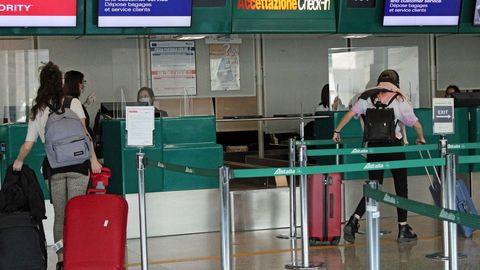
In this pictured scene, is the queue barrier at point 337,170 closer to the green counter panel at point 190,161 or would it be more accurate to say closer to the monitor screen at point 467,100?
the green counter panel at point 190,161

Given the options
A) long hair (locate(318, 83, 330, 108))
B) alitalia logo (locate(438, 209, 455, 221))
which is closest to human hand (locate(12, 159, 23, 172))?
alitalia logo (locate(438, 209, 455, 221))

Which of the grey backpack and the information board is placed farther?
the information board

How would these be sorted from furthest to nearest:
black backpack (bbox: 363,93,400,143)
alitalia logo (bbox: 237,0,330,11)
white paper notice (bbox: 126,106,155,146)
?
alitalia logo (bbox: 237,0,330,11), black backpack (bbox: 363,93,400,143), white paper notice (bbox: 126,106,155,146)

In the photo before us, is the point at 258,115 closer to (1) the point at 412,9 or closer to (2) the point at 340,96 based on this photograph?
(2) the point at 340,96

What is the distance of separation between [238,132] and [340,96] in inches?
67.6

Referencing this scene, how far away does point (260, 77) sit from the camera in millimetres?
13531

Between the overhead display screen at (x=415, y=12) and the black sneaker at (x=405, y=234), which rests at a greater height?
the overhead display screen at (x=415, y=12)

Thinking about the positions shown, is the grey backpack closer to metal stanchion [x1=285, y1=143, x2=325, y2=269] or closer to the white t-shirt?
the white t-shirt

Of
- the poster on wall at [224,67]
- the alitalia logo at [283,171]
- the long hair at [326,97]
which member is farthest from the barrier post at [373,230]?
the poster on wall at [224,67]

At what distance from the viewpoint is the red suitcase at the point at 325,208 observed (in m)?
8.74

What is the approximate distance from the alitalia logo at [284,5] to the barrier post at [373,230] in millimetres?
5339

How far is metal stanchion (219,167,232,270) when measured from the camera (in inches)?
243

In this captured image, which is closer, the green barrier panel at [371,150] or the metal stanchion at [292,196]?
the green barrier panel at [371,150]

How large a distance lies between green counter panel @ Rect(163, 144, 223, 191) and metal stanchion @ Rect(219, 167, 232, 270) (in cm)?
335
